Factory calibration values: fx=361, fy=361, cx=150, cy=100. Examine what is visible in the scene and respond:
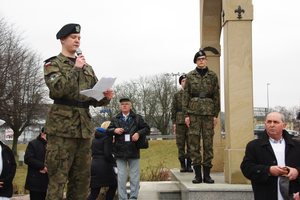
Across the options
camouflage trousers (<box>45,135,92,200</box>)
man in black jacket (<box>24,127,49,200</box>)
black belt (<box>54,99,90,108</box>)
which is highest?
black belt (<box>54,99,90,108</box>)

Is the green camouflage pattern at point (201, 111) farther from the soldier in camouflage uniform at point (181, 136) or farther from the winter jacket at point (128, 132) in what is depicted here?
the soldier in camouflage uniform at point (181, 136)

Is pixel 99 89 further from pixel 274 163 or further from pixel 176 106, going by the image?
pixel 176 106

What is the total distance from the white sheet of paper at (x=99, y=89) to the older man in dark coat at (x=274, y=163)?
1.92 meters

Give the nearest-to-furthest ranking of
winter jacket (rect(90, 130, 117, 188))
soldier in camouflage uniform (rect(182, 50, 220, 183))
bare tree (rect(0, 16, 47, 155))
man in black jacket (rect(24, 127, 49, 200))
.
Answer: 1. man in black jacket (rect(24, 127, 49, 200))
2. soldier in camouflage uniform (rect(182, 50, 220, 183))
3. winter jacket (rect(90, 130, 117, 188))
4. bare tree (rect(0, 16, 47, 155))

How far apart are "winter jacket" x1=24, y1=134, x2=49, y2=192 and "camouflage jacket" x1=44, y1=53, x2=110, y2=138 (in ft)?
8.41

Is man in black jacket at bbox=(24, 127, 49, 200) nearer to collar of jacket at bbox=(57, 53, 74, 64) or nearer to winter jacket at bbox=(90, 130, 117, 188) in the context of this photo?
winter jacket at bbox=(90, 130, 117, 188)

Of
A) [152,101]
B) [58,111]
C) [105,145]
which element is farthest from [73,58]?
[152,101]

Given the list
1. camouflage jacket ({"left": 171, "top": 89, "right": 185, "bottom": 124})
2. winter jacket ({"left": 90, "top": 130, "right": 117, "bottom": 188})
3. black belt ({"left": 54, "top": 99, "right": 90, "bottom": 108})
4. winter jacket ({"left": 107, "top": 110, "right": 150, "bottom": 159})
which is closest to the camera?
black belt ({"left": 54, "top": 99, "right": 90, "bottom": 108})

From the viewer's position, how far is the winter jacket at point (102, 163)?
704 cm

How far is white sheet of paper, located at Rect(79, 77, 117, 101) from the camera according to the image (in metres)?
3.86

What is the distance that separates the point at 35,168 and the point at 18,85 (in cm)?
2320

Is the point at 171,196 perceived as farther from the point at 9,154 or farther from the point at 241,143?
the point at 9,154

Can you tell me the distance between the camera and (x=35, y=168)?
6.32 metres

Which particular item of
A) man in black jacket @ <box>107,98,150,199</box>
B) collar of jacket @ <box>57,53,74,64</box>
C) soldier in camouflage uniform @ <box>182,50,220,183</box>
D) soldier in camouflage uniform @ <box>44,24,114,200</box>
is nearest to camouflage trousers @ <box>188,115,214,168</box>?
soldier in camouflage uniform @ <box>182,50,220,183</box>
